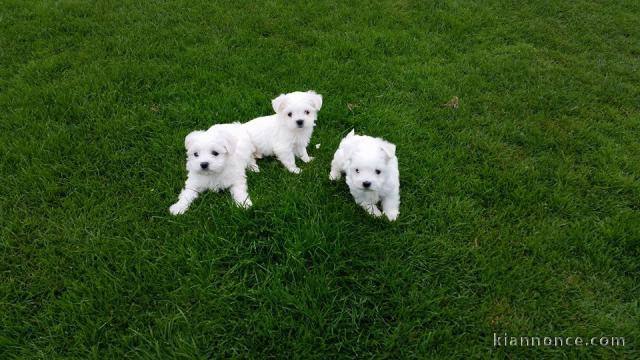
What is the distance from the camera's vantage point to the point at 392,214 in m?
3.35

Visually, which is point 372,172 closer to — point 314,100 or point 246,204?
point 246,204

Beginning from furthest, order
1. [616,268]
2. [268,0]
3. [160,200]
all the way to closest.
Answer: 1. [268,0]
2. [160,200]
3. [616,268]

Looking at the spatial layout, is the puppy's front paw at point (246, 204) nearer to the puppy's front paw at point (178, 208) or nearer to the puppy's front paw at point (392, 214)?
the puppy's front paw at point (178, 208)

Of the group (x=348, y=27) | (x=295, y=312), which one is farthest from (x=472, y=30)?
(x=295, y=312)

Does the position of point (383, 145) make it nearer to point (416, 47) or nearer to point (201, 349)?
point (201, 349)

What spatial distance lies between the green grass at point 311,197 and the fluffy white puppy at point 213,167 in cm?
11

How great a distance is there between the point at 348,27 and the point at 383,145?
12.9ft

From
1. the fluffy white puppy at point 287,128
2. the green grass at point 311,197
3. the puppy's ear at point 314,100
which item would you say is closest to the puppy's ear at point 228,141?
the green grass at point 311,197

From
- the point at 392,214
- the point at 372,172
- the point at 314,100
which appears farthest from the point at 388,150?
the point at 314,100

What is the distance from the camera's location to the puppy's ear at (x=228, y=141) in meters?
3.41

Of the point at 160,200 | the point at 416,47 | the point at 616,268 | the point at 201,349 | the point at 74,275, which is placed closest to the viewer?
the point at 201,349

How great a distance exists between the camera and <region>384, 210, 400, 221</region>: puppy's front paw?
3.32 meters

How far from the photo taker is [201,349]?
7.93ft

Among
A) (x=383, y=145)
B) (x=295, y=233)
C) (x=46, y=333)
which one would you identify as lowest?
(x=46, y=333)
